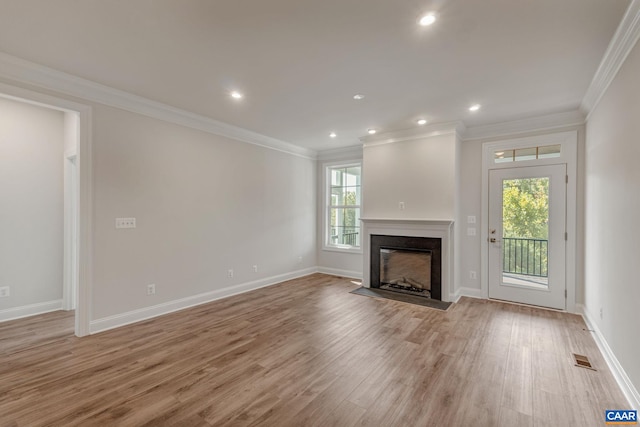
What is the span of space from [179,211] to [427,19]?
361 cm

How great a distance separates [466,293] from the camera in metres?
4.68

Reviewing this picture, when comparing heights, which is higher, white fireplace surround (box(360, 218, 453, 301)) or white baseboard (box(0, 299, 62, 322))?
white fireplace surround (box(360, 218, 453, 301))

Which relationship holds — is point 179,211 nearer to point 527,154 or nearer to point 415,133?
point 415,133

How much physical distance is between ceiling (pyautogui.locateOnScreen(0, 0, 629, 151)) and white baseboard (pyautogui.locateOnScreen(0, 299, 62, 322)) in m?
3.06

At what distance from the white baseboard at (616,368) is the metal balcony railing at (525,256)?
784 mm

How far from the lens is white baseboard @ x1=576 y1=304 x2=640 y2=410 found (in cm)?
200

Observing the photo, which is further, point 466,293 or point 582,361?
point 466,293

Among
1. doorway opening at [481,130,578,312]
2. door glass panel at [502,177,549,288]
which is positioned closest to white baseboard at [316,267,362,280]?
doorway opening at [481,130,578,312]

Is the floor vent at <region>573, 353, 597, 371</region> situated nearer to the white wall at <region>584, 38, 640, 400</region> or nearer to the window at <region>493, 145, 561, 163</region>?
the white wall at <region>584, 38, 640, 400</region>

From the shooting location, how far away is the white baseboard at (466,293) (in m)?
4.45

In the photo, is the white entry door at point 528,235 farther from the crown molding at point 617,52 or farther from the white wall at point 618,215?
the crown molding at point 617,52

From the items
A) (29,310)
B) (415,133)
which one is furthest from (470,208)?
(29,310)

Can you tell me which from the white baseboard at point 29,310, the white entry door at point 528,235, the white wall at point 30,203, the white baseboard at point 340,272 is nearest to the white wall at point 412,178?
the white entry door at point 528,235

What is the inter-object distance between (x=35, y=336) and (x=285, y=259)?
140 inches
